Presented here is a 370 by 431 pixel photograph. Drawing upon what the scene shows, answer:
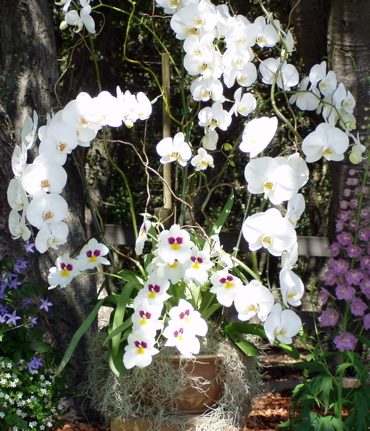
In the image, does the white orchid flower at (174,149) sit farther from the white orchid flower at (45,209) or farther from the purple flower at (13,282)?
the purple flower at (13,282)

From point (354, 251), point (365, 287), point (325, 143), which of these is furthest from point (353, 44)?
point (325, 143)

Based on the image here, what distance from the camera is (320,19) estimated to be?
3.23m

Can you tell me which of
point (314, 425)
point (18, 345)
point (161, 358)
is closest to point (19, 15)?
point (18, 345)

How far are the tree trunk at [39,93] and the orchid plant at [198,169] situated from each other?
861 mm

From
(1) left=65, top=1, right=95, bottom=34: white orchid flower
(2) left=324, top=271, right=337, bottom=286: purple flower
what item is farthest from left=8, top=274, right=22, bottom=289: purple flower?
(2) left=324, top=271, right=337, bottom=286: purple flower

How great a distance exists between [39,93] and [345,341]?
1755 millimetres

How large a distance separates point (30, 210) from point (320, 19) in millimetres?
2468

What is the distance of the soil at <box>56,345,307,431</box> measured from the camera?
104 inches

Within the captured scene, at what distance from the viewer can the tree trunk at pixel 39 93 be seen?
8.45 ft

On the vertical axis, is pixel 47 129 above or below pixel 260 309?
above

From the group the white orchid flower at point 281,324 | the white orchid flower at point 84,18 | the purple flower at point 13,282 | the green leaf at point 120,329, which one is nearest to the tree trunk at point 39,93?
the purple flower at point 13,282

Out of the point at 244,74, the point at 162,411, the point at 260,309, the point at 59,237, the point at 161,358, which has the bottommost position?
the point at 162,411

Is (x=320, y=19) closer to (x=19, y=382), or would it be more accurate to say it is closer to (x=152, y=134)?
(x=152, y=134)

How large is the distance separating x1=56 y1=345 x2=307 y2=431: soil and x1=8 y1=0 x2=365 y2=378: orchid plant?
3.23ft
